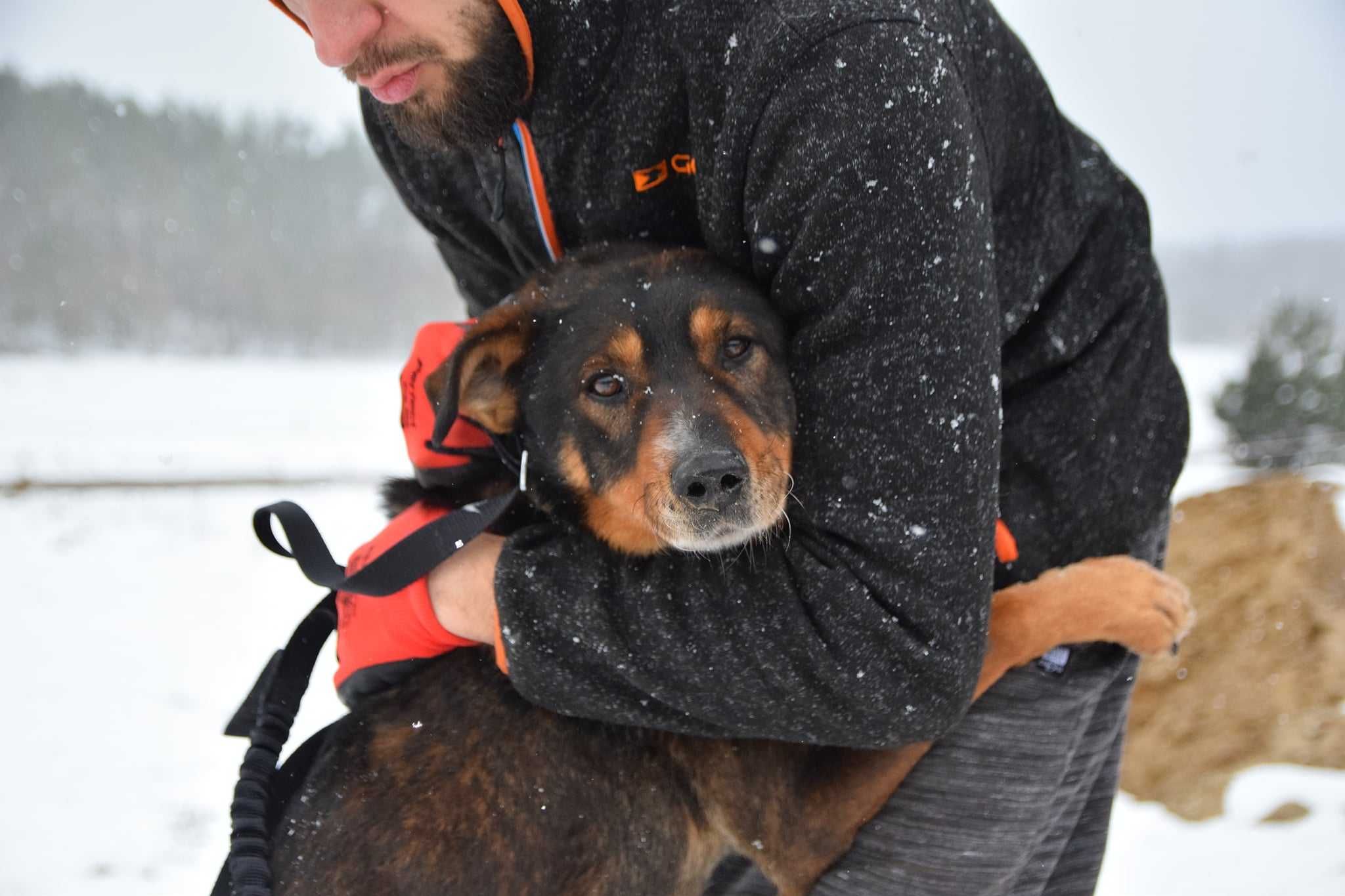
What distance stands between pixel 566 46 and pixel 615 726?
177 centimetres

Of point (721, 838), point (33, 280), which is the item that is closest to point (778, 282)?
point (721, 838)

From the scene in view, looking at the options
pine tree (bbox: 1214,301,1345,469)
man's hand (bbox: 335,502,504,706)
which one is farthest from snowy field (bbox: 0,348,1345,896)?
man's hand (bbox: 335,502,504,706)

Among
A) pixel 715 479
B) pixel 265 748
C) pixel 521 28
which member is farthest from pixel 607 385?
pixel 265 748

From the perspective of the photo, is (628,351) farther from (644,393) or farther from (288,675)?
(288,675)

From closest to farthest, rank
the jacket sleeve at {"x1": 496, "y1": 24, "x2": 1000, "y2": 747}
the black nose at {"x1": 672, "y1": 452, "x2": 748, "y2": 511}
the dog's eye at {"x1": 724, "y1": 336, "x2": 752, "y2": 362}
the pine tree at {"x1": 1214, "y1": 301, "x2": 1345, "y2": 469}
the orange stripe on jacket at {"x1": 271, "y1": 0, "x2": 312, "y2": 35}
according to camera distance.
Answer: the jacket sleeve at {"x1": 496, "y1": 24, "x2": 1000, "y2": 747}, the black nose at {"x1": 672, "y1": 452, "x2": 748, "y2": 511}, the dog's eye at {"x1": 724, "y1": 336, "x2": 752, "y2": 362}, the orange stripe on jacket at {"x1": 271, "y1": 0, "x2": 312, "y2": 35}, the pine tree at {"x1": 1214, "y1": 301, "x2": 1345, "y2": 469}

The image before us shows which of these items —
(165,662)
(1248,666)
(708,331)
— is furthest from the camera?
(165,662)

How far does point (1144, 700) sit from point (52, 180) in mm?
31432

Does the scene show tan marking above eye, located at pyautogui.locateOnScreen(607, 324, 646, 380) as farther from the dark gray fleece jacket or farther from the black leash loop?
the black leash loop

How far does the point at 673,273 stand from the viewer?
2414 mm

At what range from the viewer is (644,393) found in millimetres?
2414

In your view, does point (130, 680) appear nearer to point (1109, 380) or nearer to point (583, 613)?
point (583, 613)

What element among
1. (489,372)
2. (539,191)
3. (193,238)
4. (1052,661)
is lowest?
(193,238)

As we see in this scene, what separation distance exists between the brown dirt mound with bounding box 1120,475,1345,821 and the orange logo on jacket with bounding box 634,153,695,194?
4.96 m

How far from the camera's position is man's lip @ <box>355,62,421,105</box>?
239 cm
